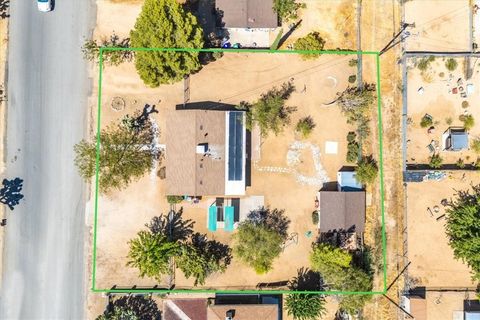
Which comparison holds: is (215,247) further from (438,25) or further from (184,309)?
(438,25)

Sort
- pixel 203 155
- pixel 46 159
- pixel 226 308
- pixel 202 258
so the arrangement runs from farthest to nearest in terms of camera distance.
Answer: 1. pixel 46 159
2. pixel 226 308
3. pixel 203 155
4. pixel 202 258

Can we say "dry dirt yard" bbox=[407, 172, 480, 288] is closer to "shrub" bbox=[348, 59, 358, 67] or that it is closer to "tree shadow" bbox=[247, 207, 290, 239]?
"tree shadow" bbox=[247, 207, 290, 239]

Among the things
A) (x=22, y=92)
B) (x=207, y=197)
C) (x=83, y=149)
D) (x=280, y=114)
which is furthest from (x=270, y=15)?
(x=22, y=92)

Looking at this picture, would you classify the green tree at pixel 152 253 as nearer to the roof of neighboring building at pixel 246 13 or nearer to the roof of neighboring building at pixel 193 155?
the roof of neighboring building at pixel 193 155

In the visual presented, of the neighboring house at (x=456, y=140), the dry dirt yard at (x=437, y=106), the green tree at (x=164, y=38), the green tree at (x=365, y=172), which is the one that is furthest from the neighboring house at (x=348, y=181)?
the green tree at (x=164, y=38)

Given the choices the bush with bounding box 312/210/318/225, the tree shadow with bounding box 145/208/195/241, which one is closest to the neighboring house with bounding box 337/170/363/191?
the bush with bounding box 312/210/318/225

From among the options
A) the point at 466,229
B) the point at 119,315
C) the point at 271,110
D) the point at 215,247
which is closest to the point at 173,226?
the point at 215,247

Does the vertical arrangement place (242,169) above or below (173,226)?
above
